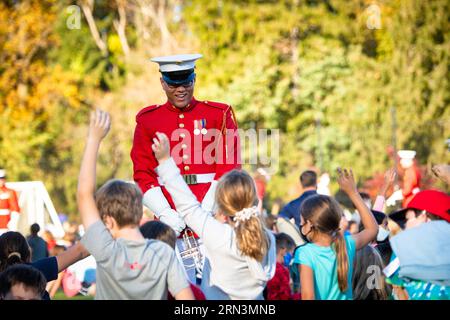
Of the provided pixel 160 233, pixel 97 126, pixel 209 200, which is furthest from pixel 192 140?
pixel 97 126

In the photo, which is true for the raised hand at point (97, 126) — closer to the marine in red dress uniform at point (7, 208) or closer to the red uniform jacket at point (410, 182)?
Answer: the red uniform jacket at point (410, 182)

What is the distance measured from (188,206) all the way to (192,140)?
155 cm

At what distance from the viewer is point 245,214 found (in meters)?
5.05

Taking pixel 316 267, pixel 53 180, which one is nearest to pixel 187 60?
pixel 316 267

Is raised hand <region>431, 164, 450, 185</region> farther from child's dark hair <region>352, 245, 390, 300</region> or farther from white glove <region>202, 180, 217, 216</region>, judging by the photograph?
white glove <region>202, 180, 217, 216</region>

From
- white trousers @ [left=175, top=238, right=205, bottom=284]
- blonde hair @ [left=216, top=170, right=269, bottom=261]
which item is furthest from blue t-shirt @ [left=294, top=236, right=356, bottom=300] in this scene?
white trousers @ [left=175, top=238, right=205, bottom=284]

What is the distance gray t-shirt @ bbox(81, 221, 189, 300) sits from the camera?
4613mm

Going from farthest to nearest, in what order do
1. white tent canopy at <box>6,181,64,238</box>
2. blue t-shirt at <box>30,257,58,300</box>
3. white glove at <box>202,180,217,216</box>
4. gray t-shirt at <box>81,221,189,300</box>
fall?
white tent canopy at <box>6,181,64,238</box>, white glove at <box>202,180,217,216</box>, blue t-shirt at <box>30,257,58,300</box>, gray t-shirt at <box>81,221,189,300</box>

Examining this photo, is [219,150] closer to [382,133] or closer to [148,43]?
[382,133]

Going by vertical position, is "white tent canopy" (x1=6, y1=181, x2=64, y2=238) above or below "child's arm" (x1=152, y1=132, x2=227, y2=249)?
below

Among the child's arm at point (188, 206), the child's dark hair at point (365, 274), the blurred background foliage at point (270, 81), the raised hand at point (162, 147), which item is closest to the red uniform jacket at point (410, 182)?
the child's dark hair at point (365, 274)

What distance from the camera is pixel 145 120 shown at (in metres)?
6.55

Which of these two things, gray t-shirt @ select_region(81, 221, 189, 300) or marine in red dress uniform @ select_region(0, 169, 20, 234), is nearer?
gray t-shirt @ select_region(81, 221, 189, 300)

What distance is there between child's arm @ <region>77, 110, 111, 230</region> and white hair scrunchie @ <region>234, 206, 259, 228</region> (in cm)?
76
